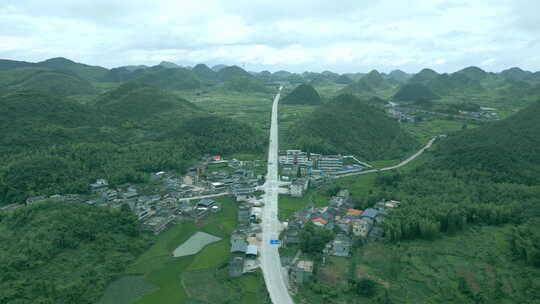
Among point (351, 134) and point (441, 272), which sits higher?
point (351, 134)

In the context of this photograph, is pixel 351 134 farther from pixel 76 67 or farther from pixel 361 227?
pixel 76 67

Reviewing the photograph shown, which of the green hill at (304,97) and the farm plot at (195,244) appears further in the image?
the green hill at (304,97)

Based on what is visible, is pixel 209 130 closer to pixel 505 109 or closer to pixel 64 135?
pixel 64 135

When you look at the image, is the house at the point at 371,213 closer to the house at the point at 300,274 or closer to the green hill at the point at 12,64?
the house at the point at 300,274

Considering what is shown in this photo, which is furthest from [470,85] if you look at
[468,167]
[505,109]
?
[468,167]

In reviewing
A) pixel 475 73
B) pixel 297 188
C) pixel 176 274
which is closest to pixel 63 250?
pixel 176 274

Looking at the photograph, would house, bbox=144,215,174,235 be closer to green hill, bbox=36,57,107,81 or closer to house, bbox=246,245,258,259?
house, bbox=246,245,258,259

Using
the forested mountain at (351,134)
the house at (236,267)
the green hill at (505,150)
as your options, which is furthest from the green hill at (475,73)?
the house at (236,267)
